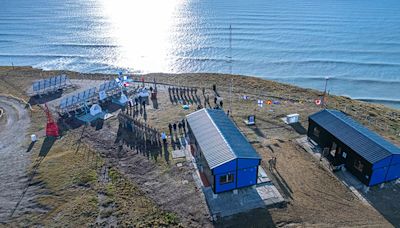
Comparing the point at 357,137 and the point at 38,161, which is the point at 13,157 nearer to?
the point at 38,161

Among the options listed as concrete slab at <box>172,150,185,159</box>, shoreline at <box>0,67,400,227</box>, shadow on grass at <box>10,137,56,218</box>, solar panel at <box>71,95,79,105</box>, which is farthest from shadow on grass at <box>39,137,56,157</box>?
concrete slab at <box>172,150,185,159</box>

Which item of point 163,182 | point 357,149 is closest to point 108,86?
A: point 163,182

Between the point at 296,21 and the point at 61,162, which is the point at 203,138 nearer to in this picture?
the point at 61,162

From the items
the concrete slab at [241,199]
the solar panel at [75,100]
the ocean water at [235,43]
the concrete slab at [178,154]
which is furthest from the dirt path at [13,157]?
the ocean water at [235,43]

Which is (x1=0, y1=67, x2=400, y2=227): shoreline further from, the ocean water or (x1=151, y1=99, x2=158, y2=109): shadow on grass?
the ocean water

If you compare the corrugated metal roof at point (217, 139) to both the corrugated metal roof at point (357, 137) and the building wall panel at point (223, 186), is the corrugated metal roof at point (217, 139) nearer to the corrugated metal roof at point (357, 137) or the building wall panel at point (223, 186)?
the building wall panel at point (223, 186)

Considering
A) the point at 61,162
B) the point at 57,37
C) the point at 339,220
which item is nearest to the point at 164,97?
the point at 61,162
